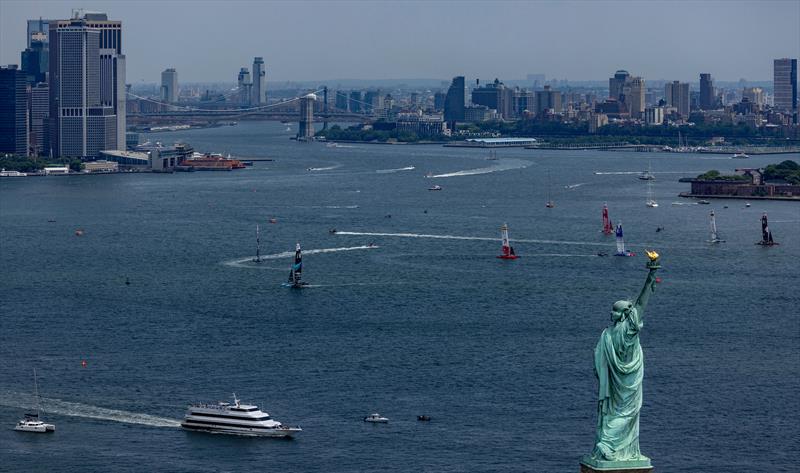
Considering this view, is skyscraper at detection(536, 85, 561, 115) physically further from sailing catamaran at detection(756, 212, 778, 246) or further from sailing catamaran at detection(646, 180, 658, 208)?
sailing catamaran at detection(756, 212, 778, 246)

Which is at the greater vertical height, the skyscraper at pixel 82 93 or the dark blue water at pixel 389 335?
the skyscraper at pixel 82 93

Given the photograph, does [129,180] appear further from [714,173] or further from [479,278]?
[479,278]

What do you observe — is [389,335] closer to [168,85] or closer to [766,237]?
[766,237]

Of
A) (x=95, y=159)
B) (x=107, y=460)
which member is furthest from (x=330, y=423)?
(x=95, y=159)

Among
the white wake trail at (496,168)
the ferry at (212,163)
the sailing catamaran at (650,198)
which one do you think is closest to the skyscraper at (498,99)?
the white wake trail at (496,168)

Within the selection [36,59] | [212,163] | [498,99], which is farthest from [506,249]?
[498,99]

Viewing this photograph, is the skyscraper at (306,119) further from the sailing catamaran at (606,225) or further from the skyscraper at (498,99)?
the sailing catamaran at (606,225)
